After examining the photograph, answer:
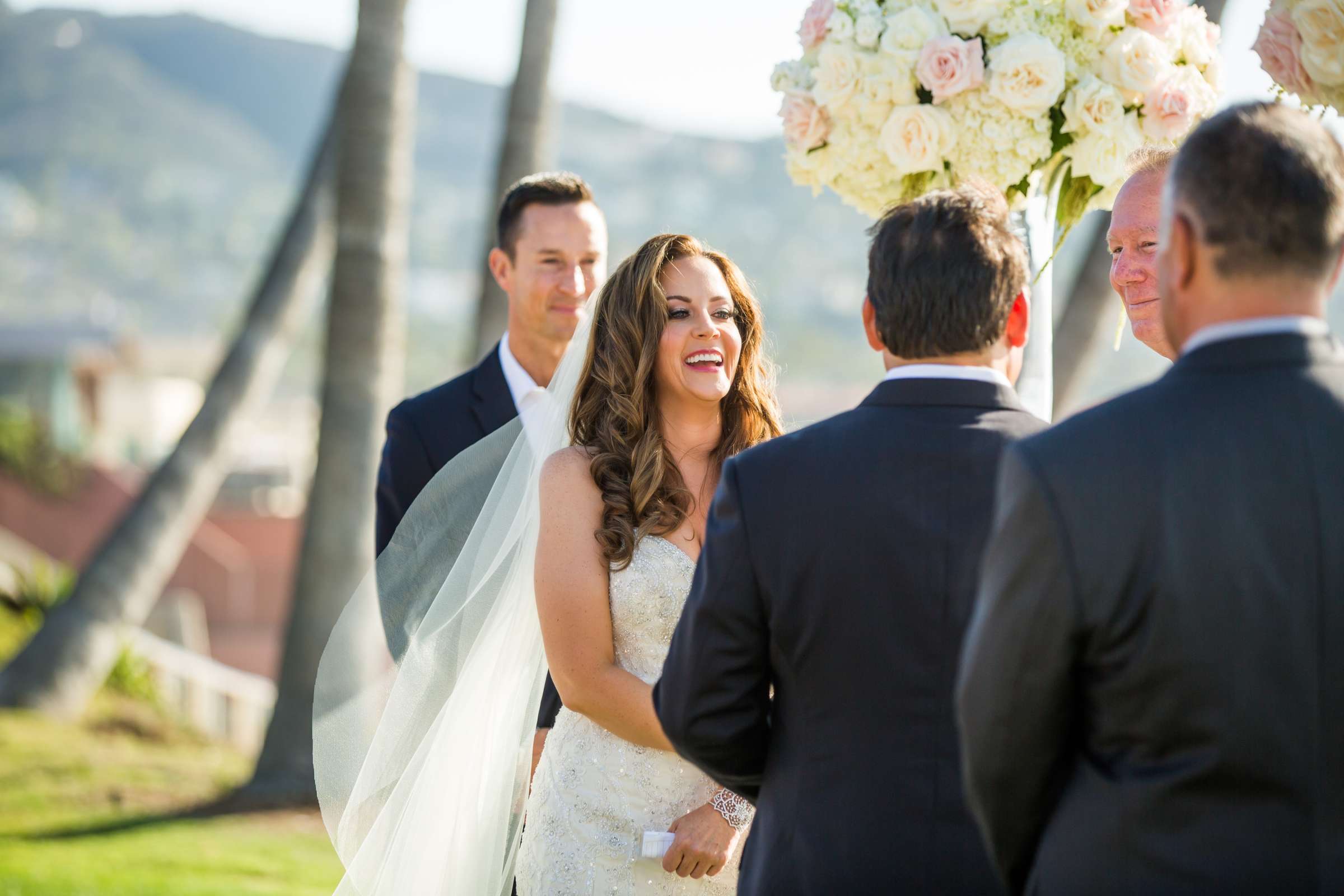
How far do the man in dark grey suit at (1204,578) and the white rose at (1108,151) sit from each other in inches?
61.2

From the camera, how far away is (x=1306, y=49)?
2787mm

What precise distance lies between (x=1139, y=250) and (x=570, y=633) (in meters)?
1.92

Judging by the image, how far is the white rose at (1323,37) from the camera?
107 inches

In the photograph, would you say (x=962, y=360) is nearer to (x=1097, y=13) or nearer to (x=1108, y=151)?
(x=1108, y=151)

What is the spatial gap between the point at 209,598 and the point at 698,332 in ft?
80.6

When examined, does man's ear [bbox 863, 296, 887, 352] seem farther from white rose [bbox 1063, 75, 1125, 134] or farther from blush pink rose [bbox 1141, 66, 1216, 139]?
blush pink rose [bbox 1141, 66, 1216, 139]

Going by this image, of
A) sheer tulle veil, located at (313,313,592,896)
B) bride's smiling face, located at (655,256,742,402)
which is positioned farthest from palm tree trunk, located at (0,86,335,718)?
bride's smiling face, located at (655,256,742,402)

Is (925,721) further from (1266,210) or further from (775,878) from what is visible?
(1266,210)

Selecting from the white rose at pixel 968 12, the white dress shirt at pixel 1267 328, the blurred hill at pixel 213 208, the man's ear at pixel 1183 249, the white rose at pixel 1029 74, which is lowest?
the white dress shirt at pixel 1267 328

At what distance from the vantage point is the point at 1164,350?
3814 mm

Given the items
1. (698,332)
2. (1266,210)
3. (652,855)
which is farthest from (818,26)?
(652,855)

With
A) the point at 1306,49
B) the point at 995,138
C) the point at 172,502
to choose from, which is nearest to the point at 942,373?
the point at 1306,49

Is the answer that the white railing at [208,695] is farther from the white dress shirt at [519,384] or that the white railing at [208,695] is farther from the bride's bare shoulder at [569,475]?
the bride's bare shoulder at [569,475]

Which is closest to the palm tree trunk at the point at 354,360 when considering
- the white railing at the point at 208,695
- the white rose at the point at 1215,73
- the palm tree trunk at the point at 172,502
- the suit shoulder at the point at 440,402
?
the palm tree trunk at the point at 172,502
